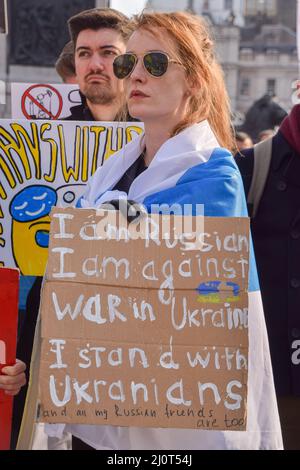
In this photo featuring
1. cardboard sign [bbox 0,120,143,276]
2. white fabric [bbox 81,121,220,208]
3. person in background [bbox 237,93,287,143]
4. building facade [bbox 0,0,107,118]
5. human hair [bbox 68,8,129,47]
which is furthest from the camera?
building facade [bbox 0,0,107,118]

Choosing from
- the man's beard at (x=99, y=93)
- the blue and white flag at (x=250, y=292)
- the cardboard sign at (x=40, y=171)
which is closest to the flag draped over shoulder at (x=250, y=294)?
the blue and white flag at (x=250, y=292)

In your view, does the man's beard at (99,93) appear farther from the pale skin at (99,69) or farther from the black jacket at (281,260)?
the black jacket at (281,260)

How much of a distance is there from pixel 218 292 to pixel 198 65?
2.27ft

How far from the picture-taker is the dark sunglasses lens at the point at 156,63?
298 centimetres

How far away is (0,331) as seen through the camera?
2918 millimetres

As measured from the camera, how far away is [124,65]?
3057 mm

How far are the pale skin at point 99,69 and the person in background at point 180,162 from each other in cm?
83

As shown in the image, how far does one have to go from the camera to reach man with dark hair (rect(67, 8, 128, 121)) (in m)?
4.01

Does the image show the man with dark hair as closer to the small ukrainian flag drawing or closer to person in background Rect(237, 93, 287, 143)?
the small ukrainian flag drawing

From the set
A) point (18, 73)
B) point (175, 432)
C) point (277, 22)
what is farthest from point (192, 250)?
point (277, 22)

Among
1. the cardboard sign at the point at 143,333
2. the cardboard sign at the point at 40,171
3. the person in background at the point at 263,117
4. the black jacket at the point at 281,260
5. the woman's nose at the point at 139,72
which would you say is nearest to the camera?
the cardboard sign at the point at 143,333

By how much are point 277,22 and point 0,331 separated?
81.7m

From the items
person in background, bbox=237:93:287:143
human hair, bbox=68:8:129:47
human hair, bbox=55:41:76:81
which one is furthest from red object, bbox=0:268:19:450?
person in background, bbox=237:93:287:143
